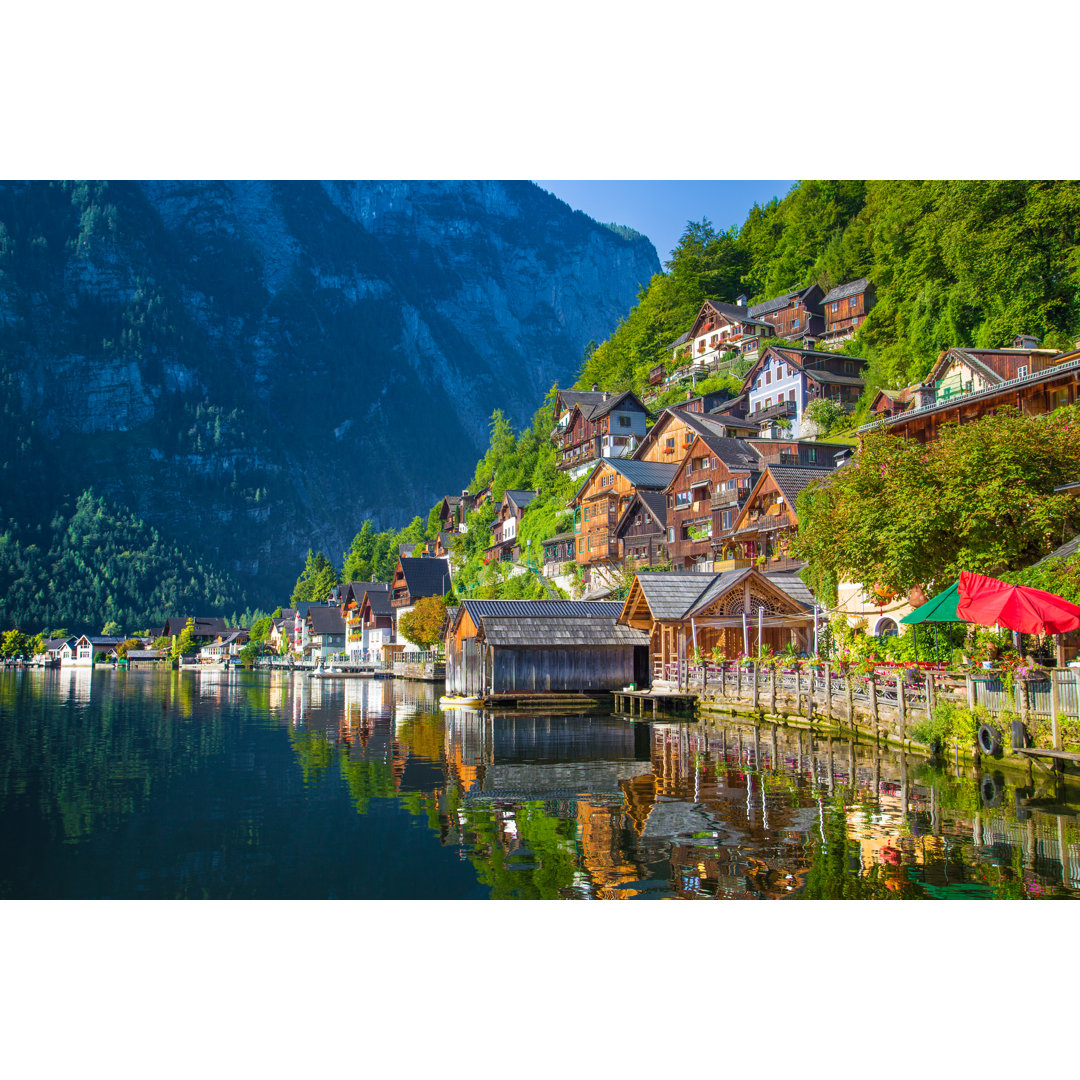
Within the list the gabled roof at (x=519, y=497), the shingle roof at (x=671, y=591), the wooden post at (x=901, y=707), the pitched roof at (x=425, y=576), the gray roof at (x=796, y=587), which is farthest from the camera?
→ the pitched roof at (x=425, y=576)

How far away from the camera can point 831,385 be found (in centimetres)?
7625

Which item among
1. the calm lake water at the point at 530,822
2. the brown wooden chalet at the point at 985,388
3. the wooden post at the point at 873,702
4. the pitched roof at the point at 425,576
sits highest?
the brown wooden chalet at the point at 985,388

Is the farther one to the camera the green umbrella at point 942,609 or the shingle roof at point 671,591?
the shingle roof at point 671,591

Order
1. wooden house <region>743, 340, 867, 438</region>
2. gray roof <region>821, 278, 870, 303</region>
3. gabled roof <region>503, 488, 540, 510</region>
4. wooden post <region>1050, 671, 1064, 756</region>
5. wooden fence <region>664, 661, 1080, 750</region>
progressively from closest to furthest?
wooden post <region>1050, 671, 1064, 756</region> < wooden fence <region>664, 661, 1080, 750</region> < wooden house <region>743, 340, 867, 438</region> < gray roof <region>821, 278, 870, 303</region> < gabled roof <region>503, 488, 540, 510</region>

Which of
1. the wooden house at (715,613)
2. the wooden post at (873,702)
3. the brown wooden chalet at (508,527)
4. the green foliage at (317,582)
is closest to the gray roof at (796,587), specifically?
the wooden house at (715,613)

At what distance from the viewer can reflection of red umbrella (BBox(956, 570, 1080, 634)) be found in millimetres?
20859

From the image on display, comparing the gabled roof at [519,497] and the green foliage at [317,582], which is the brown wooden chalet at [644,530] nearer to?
the gabled roof at [519,497]

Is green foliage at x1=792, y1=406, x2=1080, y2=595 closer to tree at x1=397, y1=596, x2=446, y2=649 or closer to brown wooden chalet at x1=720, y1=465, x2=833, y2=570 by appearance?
brown wooden chalet at x1=720, y1=465, x2=833, y2=570

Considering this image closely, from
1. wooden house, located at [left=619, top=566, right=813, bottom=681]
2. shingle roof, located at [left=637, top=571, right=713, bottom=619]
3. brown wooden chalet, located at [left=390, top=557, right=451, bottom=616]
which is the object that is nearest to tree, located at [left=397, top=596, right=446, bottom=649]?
brown wooden chalet, located at [left=390, top=557, right=451, bottom=616]

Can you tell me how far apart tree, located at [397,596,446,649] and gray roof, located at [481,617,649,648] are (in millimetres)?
46037

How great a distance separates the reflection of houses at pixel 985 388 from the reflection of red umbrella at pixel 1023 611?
2007 cm

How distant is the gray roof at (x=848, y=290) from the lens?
86688 mm

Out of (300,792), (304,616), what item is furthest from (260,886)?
(304,616)

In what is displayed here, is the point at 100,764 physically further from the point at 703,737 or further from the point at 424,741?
the point at 703,737
